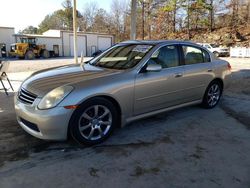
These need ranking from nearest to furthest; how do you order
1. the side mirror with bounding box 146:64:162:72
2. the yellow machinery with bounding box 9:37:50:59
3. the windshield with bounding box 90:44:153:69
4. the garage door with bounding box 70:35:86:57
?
the side mirror with bounding box 146:64:162:72 < the windshield with bounding box 90:44:153:69 < the yellow machinery with bounding box 9:37:50:59 < the garage door with bounding box 70:35:86:57

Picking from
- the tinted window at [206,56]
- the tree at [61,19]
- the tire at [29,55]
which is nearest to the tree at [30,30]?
the tree at [61,19]

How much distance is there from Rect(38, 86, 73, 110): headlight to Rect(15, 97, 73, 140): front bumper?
62mm

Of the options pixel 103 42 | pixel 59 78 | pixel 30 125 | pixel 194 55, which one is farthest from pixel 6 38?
pixel 30 125

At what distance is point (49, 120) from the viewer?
9.95 ft

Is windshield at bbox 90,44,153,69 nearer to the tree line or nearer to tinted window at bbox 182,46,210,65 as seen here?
tinted window at bbox 182,46,210,65

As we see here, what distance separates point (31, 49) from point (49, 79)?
27.7 metres

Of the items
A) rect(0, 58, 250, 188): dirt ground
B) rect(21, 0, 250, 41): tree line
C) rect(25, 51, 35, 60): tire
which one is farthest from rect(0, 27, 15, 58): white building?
rect(0, 58, 250, 188): dirt ground

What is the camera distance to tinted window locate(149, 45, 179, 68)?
4079 millimetres

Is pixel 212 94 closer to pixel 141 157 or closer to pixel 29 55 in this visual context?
pixel 141 157

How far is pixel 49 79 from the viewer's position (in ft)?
11.7

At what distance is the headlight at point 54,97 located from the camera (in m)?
3.06

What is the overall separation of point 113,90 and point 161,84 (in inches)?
38.3

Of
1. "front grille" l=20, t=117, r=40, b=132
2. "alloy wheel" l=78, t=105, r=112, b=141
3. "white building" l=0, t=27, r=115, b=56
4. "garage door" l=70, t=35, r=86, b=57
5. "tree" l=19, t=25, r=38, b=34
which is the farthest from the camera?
"tree" l=19, t=25, r=38, b=34

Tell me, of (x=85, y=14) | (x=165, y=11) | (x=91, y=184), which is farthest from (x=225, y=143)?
(x=85, y=14)
